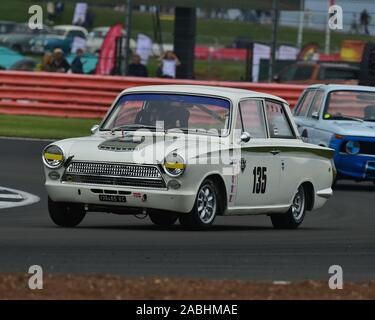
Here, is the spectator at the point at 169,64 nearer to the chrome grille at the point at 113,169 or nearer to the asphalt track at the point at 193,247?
the asphalt track at the point at 193,247

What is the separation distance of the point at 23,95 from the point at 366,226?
1524 centimetres

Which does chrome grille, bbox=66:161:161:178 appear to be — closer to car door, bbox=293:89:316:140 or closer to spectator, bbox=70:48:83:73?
car door, bbox=293:89:316:140

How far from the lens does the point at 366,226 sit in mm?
14508

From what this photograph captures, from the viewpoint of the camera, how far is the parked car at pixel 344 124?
19312mm

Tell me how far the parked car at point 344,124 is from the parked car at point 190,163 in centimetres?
430

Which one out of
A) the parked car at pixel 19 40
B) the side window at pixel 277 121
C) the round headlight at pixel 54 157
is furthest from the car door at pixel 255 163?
the parked car at pixel 19 40

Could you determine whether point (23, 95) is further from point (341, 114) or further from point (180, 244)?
point (180, 244)

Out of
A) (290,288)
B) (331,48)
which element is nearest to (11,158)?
(290,288)

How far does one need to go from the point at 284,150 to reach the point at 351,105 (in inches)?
249

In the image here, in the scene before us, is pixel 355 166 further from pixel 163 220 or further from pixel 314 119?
pixel 163 220

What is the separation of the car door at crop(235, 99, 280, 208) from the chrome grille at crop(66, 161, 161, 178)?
1.16m

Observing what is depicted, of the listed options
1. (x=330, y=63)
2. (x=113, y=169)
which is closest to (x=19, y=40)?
(x=330, y=63)

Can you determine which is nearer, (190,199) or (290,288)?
(290,288)

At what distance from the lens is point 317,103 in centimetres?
2036
